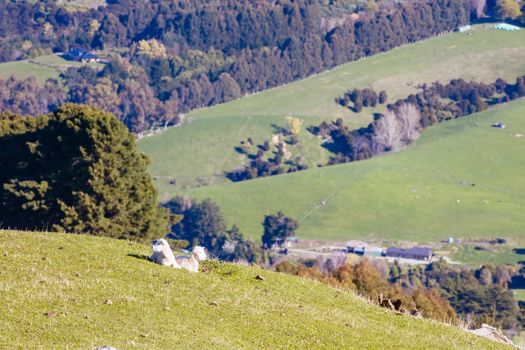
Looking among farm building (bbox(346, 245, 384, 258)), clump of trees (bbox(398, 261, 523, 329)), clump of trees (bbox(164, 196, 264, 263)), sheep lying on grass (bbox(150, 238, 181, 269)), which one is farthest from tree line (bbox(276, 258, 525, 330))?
clump of trees (bbox(164, 196, 264, 263))

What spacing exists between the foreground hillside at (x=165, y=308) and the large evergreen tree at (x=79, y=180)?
92.0ft

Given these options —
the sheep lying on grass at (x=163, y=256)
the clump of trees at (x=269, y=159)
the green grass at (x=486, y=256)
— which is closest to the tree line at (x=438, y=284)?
the green grass at (x=486, y=256)

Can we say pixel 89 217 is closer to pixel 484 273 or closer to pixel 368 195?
pixel 484 273

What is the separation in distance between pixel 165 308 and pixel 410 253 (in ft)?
359

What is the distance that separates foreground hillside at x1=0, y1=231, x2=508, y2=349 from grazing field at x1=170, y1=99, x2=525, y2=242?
360ft

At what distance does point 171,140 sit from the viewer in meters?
185

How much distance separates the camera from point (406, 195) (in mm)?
151125

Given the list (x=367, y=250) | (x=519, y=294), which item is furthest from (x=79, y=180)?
(x=367, y=250)

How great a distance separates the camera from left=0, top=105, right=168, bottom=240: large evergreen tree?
183ft

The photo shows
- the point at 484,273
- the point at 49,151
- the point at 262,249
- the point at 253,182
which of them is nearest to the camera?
the point at 49,151

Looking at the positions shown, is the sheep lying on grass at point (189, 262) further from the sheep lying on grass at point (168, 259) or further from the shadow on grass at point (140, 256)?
the shadow on grass at point (140, 256)

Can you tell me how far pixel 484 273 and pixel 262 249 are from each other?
90.2 ft

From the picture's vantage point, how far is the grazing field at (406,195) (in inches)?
5487

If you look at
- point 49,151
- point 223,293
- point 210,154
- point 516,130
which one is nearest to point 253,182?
point 210,154
